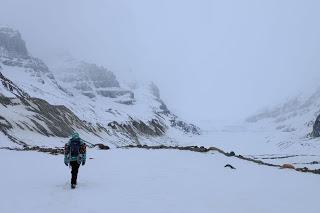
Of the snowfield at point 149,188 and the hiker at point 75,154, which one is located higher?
the hiker at point 75,154

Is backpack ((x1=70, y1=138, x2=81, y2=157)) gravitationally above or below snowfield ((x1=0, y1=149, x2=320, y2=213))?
above

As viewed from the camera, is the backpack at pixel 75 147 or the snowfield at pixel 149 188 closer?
the snowfield at pixel 149 188

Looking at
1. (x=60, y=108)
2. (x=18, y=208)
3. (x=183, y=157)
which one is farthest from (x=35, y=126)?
(x=18, y=208)

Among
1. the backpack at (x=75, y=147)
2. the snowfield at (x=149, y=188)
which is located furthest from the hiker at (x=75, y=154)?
the snowfield at (x=149, y=188)

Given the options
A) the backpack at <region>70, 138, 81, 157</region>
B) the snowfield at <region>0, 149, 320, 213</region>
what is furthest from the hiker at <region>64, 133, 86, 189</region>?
the snowfield at <region>0, 149, 320, 213</region>

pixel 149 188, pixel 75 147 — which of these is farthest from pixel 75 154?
pixel 149 188

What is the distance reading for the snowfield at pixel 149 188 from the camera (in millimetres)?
18562

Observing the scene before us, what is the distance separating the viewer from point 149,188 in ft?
76.6

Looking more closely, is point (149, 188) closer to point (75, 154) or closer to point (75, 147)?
point (75, 154)

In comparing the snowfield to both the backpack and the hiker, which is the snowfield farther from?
the backpack

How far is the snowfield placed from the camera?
18.6 meters

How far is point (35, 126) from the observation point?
8519 centimetres

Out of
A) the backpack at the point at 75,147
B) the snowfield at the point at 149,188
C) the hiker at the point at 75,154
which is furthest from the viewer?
the backpack at the point at 75,147

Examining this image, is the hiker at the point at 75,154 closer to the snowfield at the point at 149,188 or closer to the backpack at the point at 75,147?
the backpack at the point at 75,147
